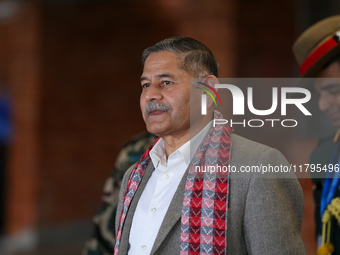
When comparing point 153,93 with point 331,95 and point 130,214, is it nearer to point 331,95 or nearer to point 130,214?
point 130,214

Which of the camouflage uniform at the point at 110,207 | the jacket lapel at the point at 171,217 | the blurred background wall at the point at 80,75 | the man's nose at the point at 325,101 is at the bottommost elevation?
the jacket lapel at the point at 171,217

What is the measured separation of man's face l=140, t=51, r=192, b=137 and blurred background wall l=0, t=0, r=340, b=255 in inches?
132

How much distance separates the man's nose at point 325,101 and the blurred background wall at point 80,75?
2.87m

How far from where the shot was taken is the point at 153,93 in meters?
1.13

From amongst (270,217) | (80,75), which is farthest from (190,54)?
(80,75)

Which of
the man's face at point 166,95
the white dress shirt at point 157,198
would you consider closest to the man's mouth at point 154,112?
the man's face at point 166,95

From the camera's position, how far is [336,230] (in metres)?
1.52

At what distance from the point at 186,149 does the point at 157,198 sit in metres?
0.18

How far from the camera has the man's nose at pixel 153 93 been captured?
1131mm

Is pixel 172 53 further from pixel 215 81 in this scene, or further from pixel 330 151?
pixel 330 151

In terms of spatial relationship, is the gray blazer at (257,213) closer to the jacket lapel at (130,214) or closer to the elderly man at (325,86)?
the jacket lapel at (130,214)

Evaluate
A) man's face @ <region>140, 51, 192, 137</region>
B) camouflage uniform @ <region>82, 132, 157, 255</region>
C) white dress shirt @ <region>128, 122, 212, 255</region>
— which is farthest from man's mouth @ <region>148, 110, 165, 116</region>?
camouflage uniform @ <region>82, 132, 157, 255</region>

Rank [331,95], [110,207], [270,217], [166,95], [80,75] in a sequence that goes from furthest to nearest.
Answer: [80,75]
[110,207]
[331,95]
[166,95]
[270,217]

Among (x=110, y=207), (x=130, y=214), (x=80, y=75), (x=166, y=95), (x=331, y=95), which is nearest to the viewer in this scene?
(x=166, y=95)
